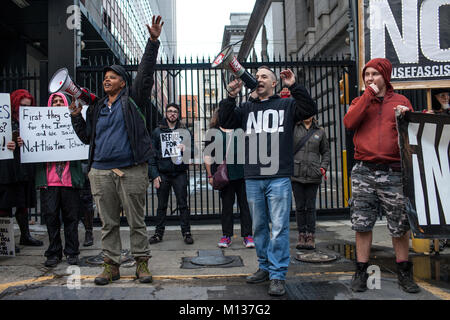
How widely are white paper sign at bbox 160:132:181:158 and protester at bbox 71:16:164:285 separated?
1765mm

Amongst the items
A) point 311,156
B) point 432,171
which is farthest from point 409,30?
point 432,171

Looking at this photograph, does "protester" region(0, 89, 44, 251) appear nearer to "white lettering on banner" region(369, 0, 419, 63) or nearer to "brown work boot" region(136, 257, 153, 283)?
"brown work boot" region(136, 257, 153, 283)

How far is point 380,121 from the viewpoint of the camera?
11.2 ft

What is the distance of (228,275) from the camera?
3.89 meters

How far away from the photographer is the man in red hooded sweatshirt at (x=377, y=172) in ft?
10.9

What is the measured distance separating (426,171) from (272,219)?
1615 mm

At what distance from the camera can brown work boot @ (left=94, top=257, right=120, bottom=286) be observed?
11.7 ft

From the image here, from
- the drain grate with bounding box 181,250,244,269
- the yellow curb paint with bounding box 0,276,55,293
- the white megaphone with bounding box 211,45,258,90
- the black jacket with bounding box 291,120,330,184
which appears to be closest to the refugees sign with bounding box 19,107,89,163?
the yellow curb paint with bounding box 0,276,55,293

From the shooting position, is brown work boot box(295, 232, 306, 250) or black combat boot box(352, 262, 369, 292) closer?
black combat boot box(352, 262, 369, 292)

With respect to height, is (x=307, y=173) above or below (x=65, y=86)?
below

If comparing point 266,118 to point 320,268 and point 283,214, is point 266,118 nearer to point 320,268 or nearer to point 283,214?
point 283,214

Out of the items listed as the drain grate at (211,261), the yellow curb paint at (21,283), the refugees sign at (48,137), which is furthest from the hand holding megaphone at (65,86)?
the drain grate at (211,261)

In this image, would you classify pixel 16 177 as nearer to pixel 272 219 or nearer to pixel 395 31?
pixel 272 219
